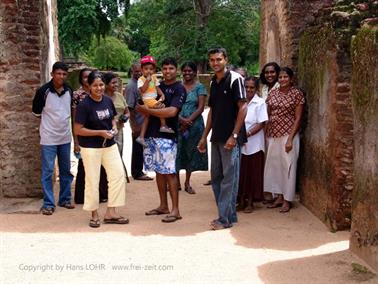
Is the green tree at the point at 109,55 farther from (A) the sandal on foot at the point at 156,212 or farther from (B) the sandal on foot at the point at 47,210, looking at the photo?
(A) the sandal on foot at the point at 156,212

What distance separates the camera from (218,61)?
16.9ft

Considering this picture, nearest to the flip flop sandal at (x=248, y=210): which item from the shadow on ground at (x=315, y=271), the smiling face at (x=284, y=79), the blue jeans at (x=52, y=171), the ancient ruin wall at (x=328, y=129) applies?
the ancient ruin wall at (x=328, y=129)

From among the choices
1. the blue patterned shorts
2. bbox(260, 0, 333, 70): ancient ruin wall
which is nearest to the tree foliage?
bbox(260, 0, 333, 70): ancient ruin wall

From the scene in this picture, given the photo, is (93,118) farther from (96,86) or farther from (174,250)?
(174,250)

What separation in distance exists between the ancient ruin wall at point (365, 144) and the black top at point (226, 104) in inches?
45.8

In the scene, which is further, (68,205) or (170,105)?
(68,205)

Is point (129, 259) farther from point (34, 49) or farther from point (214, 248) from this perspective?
point (34, 49)

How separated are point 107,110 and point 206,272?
7.01 ft

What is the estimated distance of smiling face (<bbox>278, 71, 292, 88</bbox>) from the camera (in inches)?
230

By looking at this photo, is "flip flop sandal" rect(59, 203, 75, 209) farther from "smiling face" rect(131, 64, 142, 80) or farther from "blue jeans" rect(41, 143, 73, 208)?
"smiling face" rect(131, 64, 142, 80)

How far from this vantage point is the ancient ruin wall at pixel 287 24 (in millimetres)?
6707

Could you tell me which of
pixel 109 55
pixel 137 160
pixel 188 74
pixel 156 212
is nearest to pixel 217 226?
pixel 156 212

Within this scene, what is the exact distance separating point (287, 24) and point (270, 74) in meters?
1.05

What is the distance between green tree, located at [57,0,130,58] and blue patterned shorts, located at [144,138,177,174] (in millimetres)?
16248
